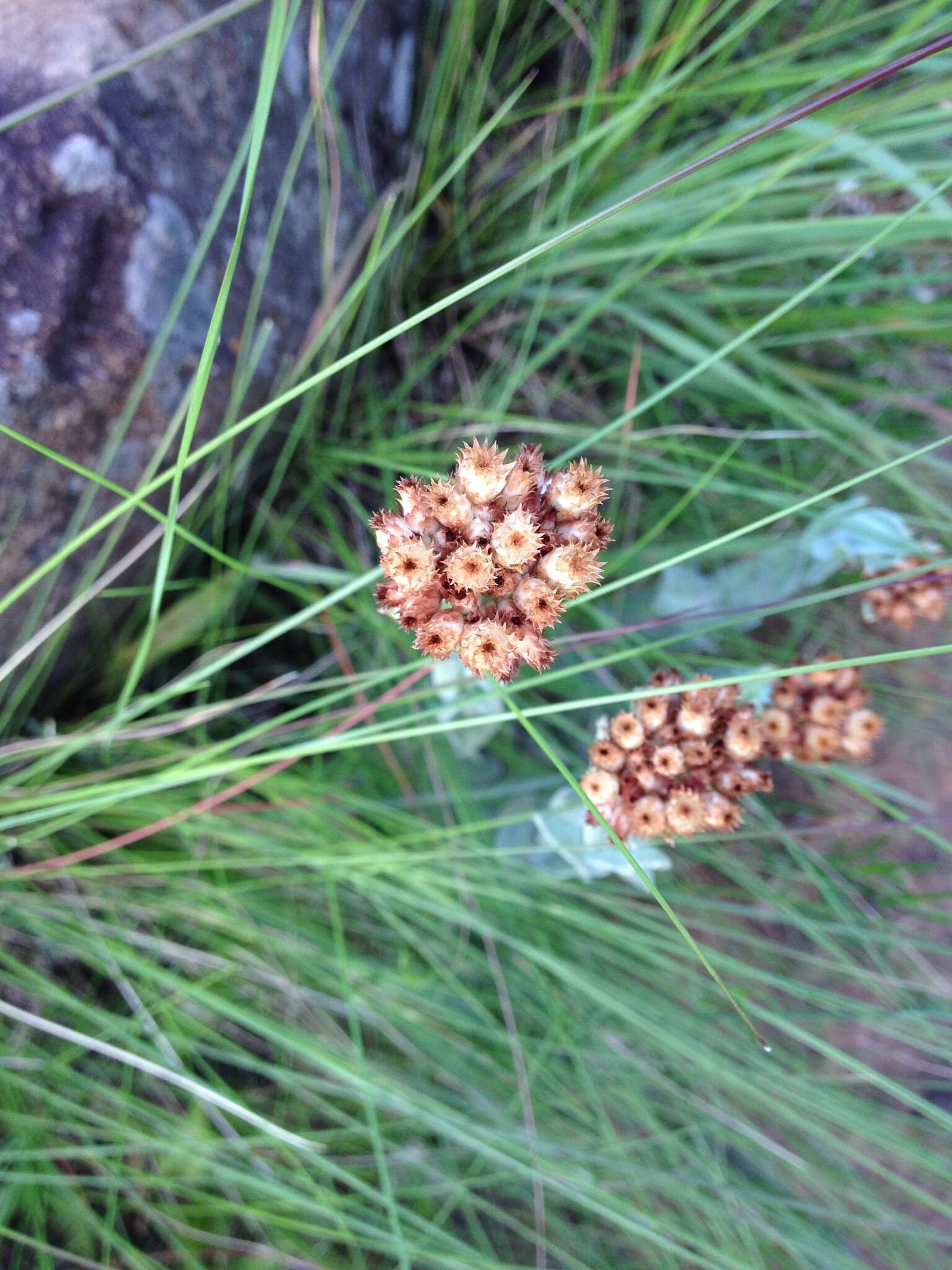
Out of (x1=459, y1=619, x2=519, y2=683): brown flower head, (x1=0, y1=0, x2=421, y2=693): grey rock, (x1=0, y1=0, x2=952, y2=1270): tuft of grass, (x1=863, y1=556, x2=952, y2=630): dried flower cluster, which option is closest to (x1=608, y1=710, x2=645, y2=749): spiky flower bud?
(x1=0, y1=0, x2=952, y2=1270): tuft of grass

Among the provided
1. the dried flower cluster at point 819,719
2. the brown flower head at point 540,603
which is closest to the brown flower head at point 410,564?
the brown flower head at point 540,603

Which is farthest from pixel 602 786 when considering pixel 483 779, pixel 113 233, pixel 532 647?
pixel 113 233

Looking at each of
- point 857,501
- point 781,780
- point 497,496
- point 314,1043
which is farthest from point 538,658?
point 781,780

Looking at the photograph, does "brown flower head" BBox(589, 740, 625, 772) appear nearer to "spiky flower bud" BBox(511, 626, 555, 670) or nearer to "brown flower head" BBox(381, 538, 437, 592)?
"spiky flower bud" BBox(511, 626, 555, 670)

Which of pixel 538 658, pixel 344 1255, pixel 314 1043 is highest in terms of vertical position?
pixel 538 658

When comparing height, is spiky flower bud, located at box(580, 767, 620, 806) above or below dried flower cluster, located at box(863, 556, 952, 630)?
above

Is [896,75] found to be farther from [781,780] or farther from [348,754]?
[348,754]

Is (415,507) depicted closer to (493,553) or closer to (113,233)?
(493,553)
